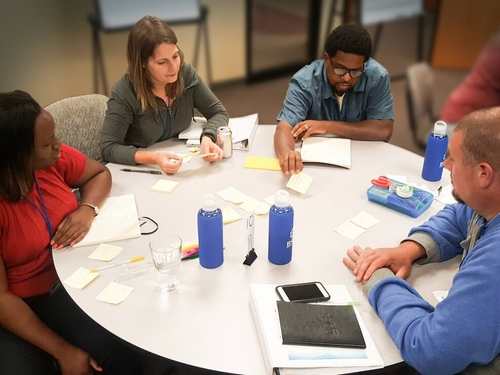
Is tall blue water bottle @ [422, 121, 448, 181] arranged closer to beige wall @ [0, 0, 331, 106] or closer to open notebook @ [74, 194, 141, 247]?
open notebook @ [74, 194, 141, 247]

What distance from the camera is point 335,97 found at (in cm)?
213

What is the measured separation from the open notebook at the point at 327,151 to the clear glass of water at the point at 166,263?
0.78 m

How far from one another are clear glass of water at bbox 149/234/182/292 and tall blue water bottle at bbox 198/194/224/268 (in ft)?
0.22

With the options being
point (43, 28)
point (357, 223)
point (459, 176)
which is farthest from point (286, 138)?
point (43, 28)

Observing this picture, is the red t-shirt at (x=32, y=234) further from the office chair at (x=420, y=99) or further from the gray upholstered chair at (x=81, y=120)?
the office chair at (x=420, y=99)

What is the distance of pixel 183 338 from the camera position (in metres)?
1.11

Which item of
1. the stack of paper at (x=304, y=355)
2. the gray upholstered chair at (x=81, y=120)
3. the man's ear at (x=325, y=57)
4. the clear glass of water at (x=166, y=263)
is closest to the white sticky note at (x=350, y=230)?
the stack of paper at (x=304, y=355)

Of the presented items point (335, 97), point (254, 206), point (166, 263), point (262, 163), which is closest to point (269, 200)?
point (254, 206)

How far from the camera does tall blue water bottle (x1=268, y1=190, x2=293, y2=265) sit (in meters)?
1.26

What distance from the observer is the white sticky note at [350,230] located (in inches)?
58.1

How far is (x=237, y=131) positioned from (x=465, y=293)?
135 centimetres

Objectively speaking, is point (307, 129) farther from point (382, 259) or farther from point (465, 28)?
point (465, 28)

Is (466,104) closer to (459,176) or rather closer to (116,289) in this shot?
(459,176)

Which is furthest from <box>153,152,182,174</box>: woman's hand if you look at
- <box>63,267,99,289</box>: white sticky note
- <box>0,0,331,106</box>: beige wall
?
<box>0,0,331,106</box>: beige wall
